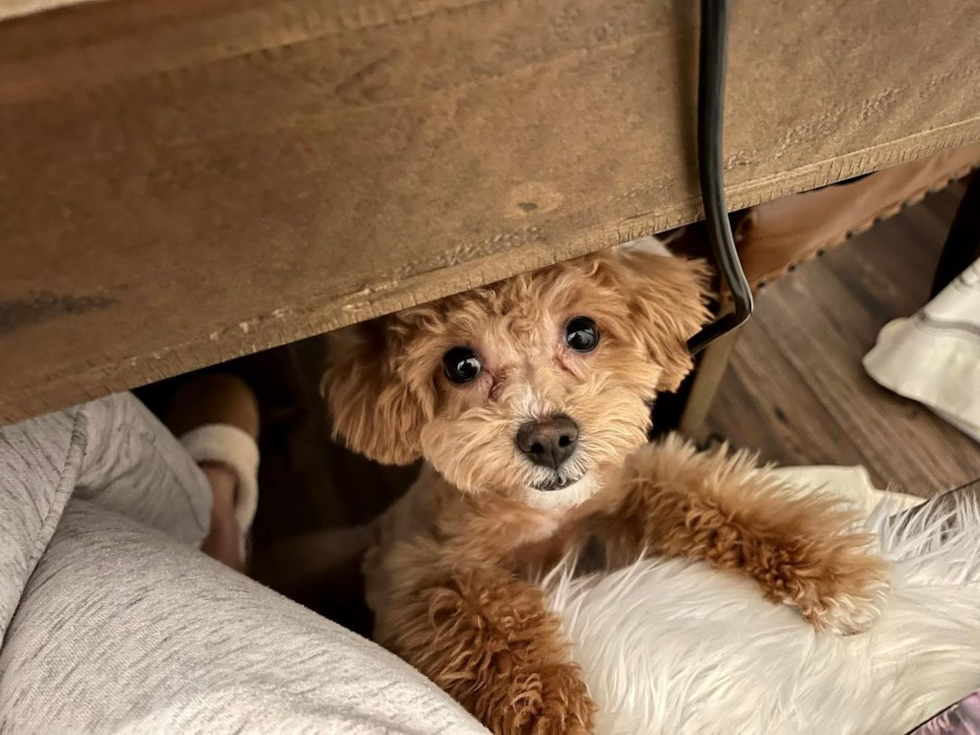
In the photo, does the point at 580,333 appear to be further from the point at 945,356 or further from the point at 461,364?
the point at 945,356

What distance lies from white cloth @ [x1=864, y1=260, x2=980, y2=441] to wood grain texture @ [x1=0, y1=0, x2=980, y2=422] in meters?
0.69

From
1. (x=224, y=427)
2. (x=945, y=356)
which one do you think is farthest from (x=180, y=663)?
(x=945, y=356)

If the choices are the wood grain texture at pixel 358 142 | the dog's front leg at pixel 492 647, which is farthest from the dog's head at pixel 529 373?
the wood grain texture at pixel 358 142

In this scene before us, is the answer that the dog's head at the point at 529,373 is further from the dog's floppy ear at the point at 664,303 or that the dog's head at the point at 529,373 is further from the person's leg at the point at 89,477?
the person's leg at the point at 89,477

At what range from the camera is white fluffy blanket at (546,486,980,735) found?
705 millimetres

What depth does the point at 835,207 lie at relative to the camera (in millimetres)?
838

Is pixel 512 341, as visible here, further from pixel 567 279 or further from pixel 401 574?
pixel 401 574

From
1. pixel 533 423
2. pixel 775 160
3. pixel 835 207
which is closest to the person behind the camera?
pixel 775 160

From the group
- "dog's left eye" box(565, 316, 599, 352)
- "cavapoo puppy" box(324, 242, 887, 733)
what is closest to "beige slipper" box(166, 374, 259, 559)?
"cavapoo puppy" box(324, 242, 887, 733)

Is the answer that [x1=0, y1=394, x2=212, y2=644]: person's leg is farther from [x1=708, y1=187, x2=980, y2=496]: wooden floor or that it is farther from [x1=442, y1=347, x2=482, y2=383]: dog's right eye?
[x1=708, y1=187, x2=980, y2=496]: wooden floor

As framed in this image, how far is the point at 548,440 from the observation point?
703mm

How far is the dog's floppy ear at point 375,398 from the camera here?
75 cm

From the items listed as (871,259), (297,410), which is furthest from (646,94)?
(871,259)

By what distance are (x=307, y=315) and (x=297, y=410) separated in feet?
2.99
